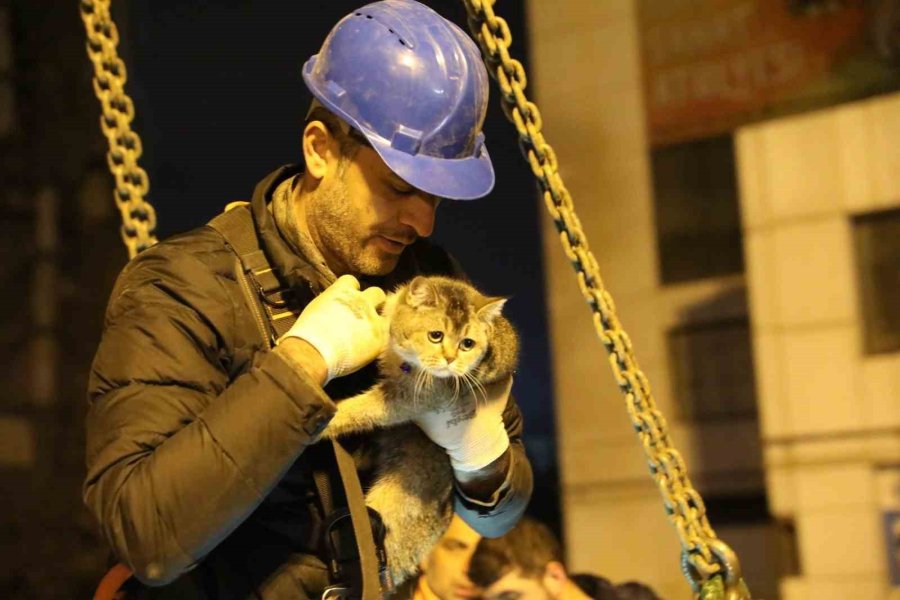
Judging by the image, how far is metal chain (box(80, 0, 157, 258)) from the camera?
7.82 ft

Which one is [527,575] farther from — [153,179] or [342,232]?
[153,179]

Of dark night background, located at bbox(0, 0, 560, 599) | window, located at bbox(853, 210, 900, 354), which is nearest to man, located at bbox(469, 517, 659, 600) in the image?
dark night background, located at bbox(0, 0, 560, 599)

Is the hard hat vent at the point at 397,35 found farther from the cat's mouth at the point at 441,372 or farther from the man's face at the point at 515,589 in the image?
the man's face at the point at 515,589

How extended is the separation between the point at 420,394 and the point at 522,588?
140cm

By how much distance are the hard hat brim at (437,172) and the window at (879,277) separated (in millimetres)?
2162

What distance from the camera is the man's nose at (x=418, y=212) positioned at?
1.73 m

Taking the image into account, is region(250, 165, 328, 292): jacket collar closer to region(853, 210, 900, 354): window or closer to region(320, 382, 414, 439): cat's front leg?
region(320, 382, 414, 439): cat's front leg

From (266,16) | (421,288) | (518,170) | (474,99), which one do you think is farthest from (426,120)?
(266,16)

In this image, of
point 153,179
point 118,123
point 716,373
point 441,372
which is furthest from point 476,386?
point 153,179

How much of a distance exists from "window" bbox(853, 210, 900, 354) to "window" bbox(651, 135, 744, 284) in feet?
1.17

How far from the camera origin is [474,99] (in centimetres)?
172

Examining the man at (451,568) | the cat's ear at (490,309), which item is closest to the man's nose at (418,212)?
the cat's ear at (490,309)

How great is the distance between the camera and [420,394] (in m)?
1.85

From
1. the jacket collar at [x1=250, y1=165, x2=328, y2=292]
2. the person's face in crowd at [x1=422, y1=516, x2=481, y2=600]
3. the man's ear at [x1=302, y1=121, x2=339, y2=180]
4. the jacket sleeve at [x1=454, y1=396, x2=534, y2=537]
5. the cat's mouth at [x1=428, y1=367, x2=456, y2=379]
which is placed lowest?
the person's face in crowd at [x1=422, y1=516, x2=481, y2=600]
